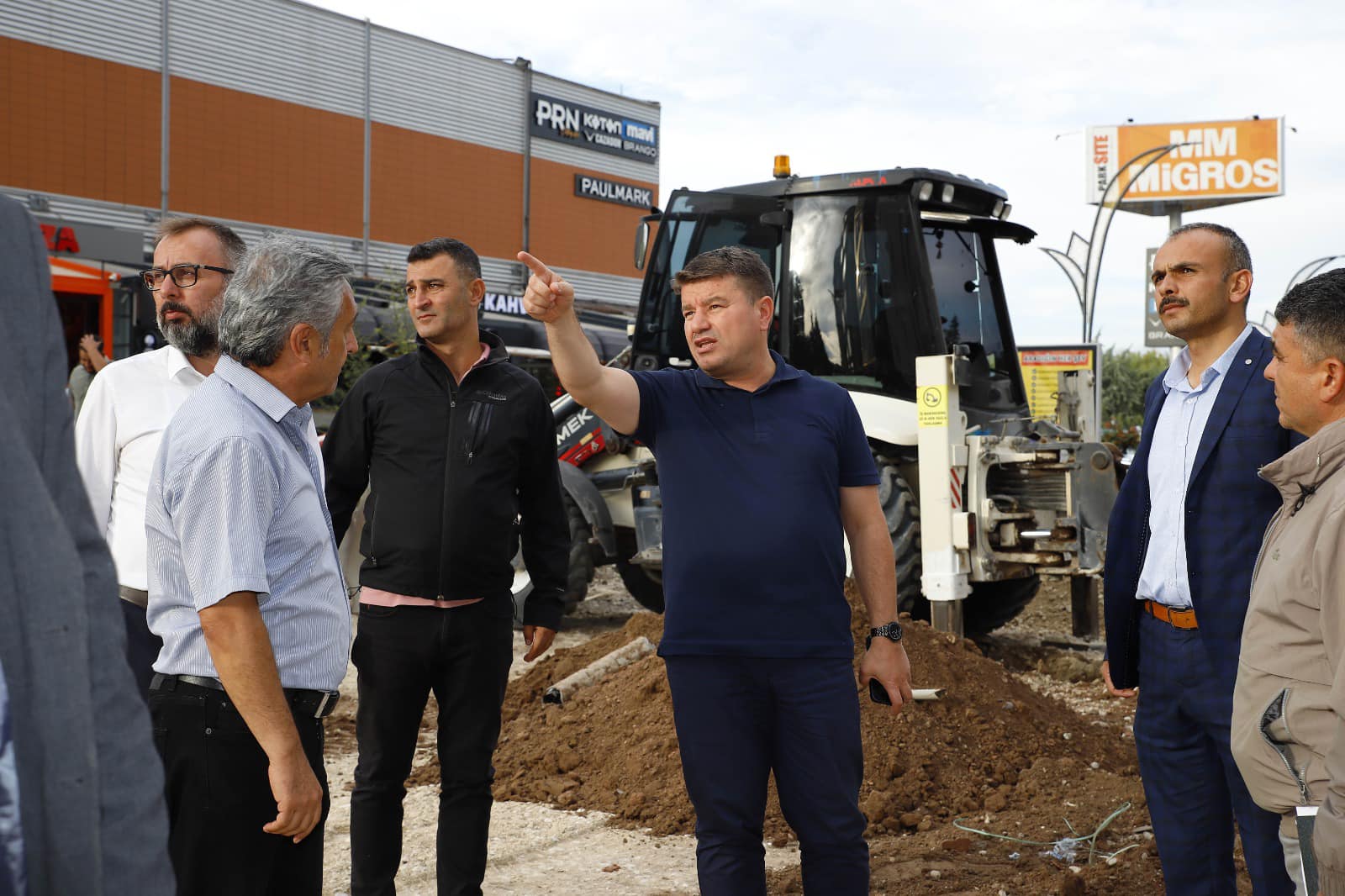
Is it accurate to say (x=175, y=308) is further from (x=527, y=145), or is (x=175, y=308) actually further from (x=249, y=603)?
(x=527, y=145)

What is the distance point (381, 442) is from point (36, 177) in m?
25.6

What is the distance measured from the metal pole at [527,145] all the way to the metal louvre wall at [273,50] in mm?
5552

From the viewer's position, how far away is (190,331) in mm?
3293

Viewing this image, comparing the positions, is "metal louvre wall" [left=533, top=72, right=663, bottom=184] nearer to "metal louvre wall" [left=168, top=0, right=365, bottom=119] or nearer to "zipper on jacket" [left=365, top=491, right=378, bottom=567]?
"metal louvre wall" [left=168, top=0, right=365, bottom=119]

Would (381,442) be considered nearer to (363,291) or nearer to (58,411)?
(58,411)

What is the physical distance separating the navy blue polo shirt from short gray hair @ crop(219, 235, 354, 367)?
3.52ft

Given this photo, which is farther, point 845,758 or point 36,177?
point 36,177

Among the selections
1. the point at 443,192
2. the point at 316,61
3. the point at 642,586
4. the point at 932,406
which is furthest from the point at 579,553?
the point at 443,192

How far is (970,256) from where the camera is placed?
8.83 metres

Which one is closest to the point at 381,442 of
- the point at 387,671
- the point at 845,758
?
the point at 387,671

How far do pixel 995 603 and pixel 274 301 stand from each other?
7.67 meters

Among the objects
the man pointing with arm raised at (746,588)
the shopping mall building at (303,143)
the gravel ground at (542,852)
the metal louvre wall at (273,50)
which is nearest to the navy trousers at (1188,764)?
the man pointing with arm raised at (746,588)

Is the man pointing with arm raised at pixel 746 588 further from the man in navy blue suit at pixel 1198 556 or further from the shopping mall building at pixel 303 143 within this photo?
the shopping mall building at pixel 303 143

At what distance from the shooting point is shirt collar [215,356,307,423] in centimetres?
245
